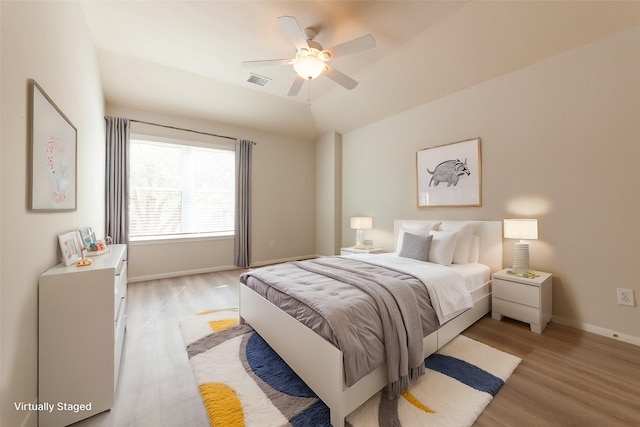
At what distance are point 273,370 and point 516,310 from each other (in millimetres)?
2402

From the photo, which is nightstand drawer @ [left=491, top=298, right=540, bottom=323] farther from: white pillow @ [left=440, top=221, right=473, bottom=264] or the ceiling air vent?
the ceiling air vent

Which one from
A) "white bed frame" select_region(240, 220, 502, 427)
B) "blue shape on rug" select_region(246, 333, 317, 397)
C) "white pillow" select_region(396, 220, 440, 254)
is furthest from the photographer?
"white pillow" select_region(396, 220, 440, 254)

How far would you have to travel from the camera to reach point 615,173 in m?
2.31

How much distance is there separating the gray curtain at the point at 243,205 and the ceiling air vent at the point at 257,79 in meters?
1.34

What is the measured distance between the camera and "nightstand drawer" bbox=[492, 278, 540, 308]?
241 cm

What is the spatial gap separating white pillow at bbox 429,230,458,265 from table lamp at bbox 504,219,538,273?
1.69ft

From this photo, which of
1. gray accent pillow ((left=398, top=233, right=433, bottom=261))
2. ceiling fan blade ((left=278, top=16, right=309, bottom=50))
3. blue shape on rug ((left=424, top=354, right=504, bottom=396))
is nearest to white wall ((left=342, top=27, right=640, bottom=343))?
gray accent pillow ((left=398, top=233, right=433, bottom=261))

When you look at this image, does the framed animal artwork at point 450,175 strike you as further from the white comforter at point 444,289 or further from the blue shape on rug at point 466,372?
the blue shape on rug at point 466,372

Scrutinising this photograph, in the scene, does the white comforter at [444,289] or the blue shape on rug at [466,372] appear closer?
the blue shape on rug at [466,372]

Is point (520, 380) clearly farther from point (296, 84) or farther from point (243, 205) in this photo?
point (243, 205)

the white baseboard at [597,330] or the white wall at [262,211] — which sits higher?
the white wall at [262,211]

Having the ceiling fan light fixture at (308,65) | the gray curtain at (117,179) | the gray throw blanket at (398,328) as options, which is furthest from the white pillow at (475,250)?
the gray curtain at (117,179)

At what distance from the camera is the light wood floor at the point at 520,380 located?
1.45 m

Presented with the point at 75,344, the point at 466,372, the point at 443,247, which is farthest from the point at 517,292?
the point at 75,344
